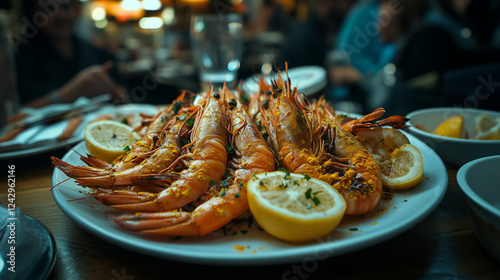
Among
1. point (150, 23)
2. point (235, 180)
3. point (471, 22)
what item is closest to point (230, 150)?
point (235, 180)

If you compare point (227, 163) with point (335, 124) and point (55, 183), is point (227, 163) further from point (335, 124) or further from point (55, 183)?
point (55, 183)

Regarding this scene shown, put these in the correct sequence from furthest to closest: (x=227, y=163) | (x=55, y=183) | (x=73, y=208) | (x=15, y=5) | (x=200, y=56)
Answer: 1. (x=15, y=5)
2. (x=200, y=56)
3. (x=227, y=163)
4. (x=55, y=183)
5. (x=73, y=208)

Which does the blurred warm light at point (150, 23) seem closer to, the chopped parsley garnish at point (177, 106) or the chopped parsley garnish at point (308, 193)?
the chopped parsley garnish at point (177, 106)

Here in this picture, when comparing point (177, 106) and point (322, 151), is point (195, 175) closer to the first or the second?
point (322, 151)

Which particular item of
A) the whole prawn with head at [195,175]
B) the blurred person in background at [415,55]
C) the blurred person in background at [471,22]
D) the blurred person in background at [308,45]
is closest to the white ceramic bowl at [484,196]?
the whole prawn with head at [195,175]

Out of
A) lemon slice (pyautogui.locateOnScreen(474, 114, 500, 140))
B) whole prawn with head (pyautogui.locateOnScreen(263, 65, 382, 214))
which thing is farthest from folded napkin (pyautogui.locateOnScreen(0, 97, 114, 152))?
lemon slice (pyautogui.locateOnScreen(474, 114, 500, 140))

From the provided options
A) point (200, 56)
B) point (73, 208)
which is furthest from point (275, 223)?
point (200, 56)

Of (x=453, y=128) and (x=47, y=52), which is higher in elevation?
(x=47, y=52)
